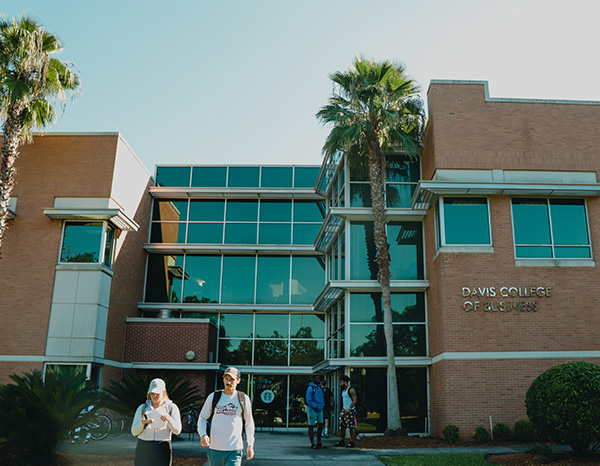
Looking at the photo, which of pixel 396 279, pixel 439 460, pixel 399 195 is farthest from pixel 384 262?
pixel 439 460

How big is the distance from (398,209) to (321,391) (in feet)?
23.2

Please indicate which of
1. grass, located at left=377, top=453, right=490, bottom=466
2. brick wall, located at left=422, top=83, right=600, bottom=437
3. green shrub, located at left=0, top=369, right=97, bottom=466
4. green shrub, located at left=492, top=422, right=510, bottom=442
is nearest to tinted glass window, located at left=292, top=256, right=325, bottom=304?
brick wall, located at left=422, top=83, right=600, bottom=437

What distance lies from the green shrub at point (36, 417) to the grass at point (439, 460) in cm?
639

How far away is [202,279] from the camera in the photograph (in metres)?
25.0

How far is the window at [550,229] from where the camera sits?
1755 cm

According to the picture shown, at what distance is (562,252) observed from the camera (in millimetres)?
17578

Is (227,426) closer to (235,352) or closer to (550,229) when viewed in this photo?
(550,229)

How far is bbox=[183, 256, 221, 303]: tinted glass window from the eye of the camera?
2478 cm

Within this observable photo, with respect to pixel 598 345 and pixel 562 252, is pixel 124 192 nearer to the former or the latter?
pixel 562 252

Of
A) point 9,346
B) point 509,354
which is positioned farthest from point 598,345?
point 9,346

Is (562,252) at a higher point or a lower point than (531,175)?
lower

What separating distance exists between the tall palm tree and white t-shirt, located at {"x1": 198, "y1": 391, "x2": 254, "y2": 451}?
44.1ft

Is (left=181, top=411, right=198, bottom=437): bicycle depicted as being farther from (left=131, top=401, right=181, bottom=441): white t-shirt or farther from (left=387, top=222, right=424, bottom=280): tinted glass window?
(left=131, top=401, right=181, bottom=441): white t-shirt

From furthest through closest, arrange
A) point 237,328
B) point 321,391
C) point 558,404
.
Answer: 1. point 237,328
2. point 321,391
3. point 558,404
